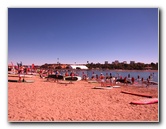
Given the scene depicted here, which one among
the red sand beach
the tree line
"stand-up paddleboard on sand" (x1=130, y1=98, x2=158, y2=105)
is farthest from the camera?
the tree line

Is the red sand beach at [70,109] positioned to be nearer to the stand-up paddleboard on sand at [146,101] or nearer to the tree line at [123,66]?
the stand-up paddleboard on sand at [146,101]

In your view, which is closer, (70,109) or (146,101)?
(70,109)

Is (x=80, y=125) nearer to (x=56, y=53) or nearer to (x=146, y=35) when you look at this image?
(x=56, y=53)

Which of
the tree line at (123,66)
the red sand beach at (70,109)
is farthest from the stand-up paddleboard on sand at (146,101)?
the tree line at (123,66)

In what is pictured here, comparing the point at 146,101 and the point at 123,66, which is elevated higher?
the point at 123,66

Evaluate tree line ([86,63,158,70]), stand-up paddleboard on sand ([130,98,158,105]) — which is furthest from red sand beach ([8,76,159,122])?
tree line ([86,63,158,70])

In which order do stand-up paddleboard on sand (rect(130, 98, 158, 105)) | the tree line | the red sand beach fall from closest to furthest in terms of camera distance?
the red sand beach < stand-up paddleboard on sand (rect(130, 98, 158, 105)) < the tree line

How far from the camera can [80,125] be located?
175 inches

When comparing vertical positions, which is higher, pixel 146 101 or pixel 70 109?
pixel 146 101

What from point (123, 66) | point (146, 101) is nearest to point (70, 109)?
point (123, 66)

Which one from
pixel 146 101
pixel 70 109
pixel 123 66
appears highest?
pixel 123 66

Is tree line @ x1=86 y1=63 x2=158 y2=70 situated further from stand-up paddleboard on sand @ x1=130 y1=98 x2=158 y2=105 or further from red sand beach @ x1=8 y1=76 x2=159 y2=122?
stand-up paddleboard on sand @ x1=130 y1=98 x2=158 y2=105

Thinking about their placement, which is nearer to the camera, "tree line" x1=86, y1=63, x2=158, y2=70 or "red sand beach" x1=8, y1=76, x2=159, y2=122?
"red sand beach" x1=8, y1=76, x2=159, y2=122

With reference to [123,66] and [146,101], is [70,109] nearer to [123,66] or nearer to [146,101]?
[123,66]
